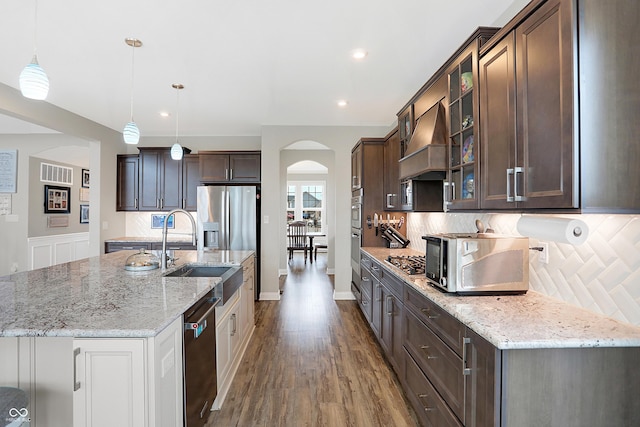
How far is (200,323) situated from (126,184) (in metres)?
4.67

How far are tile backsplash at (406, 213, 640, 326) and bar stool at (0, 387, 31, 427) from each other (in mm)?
2305

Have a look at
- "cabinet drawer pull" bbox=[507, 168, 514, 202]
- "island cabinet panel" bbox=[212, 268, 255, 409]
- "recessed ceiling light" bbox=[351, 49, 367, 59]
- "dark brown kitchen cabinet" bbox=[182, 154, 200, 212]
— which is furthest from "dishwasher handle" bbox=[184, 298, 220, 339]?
"dark brown kitchen cabinet" bbox=[182, 154, 200, 212]

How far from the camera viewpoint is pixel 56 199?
6.15 meters

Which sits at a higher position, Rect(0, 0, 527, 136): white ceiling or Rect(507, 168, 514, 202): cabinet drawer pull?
Rect(0, 0, 527, 136): white ceiling

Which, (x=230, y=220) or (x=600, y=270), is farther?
(x=230, y=220)

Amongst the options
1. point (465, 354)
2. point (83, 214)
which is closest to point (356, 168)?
point (465, 354)

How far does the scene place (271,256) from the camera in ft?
16.3

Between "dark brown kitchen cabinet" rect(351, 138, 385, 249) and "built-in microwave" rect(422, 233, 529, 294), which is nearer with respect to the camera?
"built-in microwave" rect(422, 233, 529, 294)

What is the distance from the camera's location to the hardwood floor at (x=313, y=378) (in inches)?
84.9

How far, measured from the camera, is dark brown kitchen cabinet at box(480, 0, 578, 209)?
1.23 metres

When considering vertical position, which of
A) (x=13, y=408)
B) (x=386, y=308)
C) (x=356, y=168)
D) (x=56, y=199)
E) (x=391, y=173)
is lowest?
(x=386, y=308)

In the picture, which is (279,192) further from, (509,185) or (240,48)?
(509,185)

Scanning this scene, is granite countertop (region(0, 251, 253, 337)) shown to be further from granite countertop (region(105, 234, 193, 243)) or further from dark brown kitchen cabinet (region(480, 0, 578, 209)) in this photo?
granite countertop (region(105, 234, 193, 243))

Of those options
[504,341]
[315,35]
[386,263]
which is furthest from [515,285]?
[315,35]
